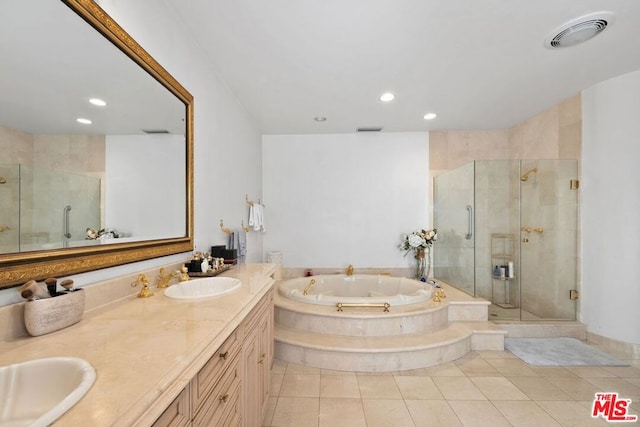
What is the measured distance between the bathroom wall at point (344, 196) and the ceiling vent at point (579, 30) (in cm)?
207

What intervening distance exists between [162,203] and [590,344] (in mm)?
4073

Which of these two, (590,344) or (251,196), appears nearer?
(590,344)

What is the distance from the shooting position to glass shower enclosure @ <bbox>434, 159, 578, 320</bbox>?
10.2ft

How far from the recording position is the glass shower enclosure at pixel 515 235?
3.11 metres

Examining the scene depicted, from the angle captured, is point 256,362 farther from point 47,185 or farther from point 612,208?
point 612,208

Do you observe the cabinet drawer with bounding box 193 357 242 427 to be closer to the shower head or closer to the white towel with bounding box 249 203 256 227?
the white towel with bounding box 249 203 256 227

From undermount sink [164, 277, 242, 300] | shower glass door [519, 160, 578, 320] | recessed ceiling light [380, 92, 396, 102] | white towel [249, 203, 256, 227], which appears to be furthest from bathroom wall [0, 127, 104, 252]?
shower glass door [519, 160, 578, 320]

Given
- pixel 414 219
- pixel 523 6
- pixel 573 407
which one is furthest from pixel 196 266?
pixel 414 219

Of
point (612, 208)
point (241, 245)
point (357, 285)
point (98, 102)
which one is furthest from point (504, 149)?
point (98, 102)

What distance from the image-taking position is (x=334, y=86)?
2717mm

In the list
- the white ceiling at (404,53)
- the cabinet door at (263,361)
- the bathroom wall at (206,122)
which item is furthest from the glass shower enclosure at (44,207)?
the white ceiling at (404,53)

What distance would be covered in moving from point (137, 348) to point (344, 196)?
3485 mm

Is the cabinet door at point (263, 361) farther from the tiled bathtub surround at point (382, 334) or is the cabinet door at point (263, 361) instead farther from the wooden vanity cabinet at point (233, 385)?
the tiled bathtub surround at point (382, 334)

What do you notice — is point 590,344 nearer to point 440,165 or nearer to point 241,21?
point 440,165
